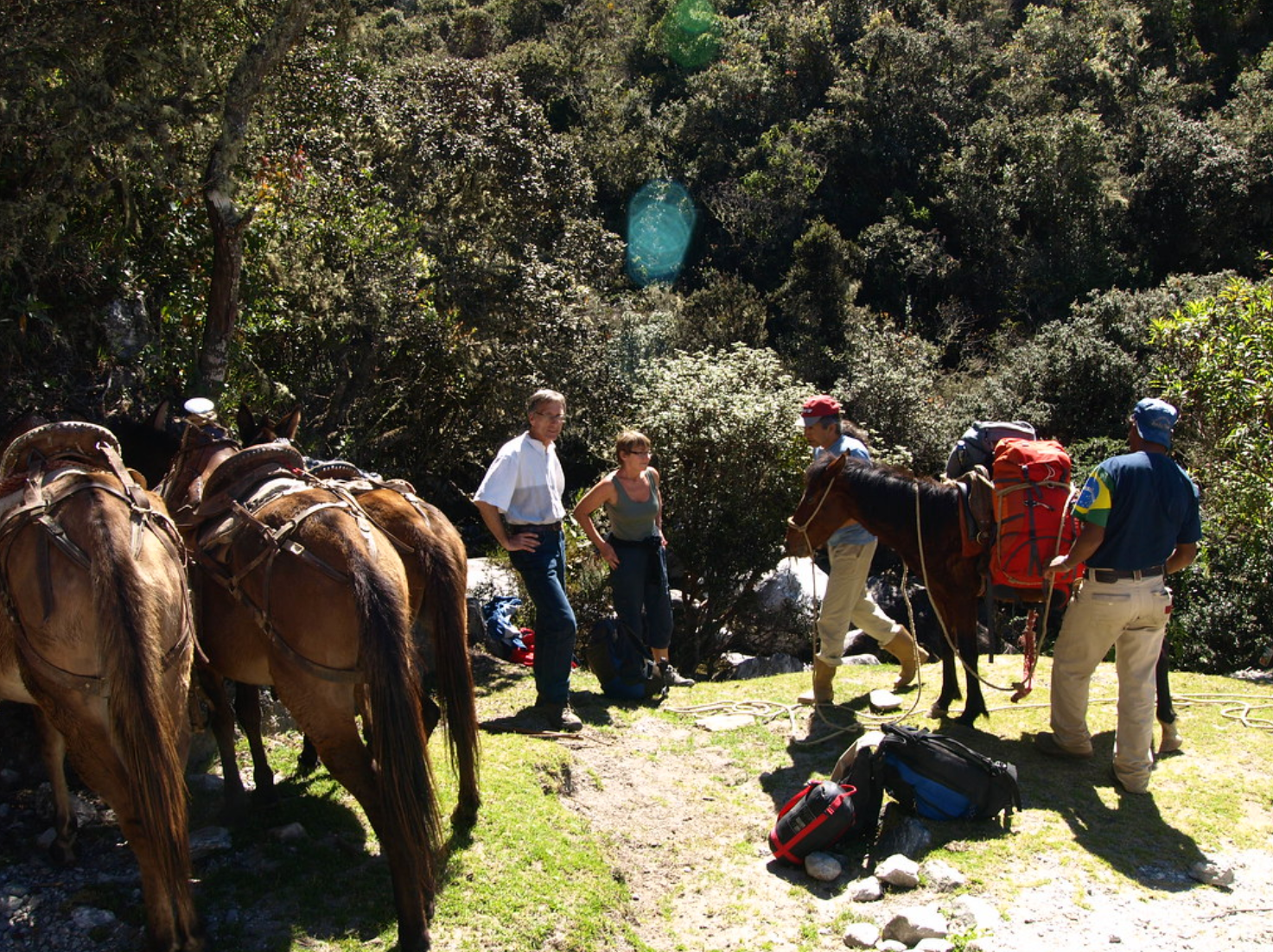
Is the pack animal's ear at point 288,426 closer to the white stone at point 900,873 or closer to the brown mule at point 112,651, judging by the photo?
the brown mule at point 112,651

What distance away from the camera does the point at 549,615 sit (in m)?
6.41

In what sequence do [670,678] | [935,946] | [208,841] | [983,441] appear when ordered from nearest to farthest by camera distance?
[935,946] < [208,841] < [983,441] < [670,678]

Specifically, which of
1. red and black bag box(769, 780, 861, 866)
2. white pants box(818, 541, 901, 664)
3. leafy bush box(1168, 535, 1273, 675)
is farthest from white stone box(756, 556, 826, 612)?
red and black bag box(769, 780, 861, 866)

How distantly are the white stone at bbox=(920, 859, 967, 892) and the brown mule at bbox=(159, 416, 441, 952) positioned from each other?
8.00ft

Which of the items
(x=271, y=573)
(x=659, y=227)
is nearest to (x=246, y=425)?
(x=271, y=573)

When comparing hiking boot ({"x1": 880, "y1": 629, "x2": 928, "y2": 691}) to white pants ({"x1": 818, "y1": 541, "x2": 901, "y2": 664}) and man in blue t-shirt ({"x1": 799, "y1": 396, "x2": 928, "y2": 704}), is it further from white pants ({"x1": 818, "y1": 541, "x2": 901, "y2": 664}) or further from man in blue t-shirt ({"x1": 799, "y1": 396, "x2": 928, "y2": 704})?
white pants ({"x1": 818, "y1": 541, "x2": 901, "y2": 664})

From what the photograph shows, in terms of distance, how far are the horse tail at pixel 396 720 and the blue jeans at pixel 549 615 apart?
2235mm

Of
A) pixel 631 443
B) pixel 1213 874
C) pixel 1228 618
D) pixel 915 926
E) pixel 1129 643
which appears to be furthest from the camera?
pixel 1228 618

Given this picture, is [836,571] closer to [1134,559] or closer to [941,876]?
[1134,559]

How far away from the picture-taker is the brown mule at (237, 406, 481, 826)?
4762 millimetres

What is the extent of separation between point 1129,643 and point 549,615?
3.64 metres

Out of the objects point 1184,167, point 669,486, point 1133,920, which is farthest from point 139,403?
point 1184,167

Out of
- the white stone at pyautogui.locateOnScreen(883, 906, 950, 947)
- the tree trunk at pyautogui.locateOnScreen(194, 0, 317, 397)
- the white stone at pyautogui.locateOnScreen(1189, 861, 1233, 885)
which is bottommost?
the white stone at pyautogui.locateOnScreen(1189, 861, 1233, 885)

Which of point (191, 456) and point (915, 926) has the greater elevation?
point (191, 456)
